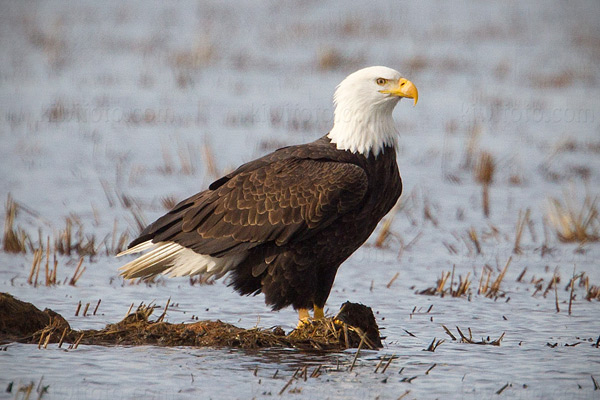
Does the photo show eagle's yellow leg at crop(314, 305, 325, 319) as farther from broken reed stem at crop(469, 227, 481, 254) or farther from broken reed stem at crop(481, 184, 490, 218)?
broken reed stem at crop(481, 184, 490, 218)

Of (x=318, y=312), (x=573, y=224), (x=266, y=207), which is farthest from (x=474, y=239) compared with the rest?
(x=266, y=207)

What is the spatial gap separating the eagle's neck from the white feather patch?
0.98 m

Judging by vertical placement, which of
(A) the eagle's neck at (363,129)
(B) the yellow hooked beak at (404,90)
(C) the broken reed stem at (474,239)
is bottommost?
(C) the broken reed stem at (474,239)

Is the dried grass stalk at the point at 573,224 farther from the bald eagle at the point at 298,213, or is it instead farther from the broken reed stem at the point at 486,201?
the bald eagle at the point at 298,213

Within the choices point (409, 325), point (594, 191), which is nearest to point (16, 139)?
point (594, 191)

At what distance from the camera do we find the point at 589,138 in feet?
49.6

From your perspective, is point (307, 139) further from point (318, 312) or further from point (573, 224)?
point (318, 312)

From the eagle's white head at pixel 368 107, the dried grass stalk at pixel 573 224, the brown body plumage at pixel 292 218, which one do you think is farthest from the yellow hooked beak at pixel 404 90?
the dried grass stalk at pixel 573 224

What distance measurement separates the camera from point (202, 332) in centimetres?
605

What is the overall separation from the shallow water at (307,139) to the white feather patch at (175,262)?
354mm

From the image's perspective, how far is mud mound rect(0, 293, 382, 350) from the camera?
19.1 ft

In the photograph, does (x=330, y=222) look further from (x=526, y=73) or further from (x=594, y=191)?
(x=526, y=73)

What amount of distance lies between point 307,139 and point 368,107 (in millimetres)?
7234

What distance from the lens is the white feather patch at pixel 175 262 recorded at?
6.55 metres
